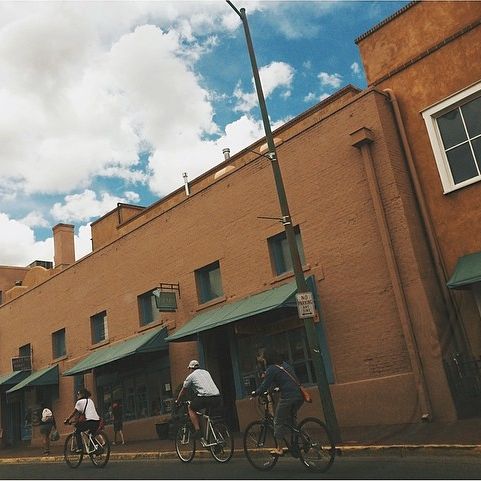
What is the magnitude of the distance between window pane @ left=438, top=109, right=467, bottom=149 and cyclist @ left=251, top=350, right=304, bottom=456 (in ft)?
22.3

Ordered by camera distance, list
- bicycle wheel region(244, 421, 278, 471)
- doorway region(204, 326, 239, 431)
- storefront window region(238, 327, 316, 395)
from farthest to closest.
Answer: doorway region(204, 326, 239, 431) < storefront window region(238, 327, 316, 395) < bicycle wheel region(244, 421, 278, 471)

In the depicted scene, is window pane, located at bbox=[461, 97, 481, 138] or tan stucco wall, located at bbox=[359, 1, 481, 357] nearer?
tan stucco wall, located at bbox=[359, 1, 481, 357]

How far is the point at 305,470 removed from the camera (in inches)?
303

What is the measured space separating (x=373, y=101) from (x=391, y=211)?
8.94 ft

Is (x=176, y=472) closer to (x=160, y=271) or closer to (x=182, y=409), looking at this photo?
(x=182, y=409)

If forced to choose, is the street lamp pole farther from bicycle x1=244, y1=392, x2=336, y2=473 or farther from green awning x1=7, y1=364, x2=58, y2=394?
green awning x1=7, y1=364, x2=58, y2=394

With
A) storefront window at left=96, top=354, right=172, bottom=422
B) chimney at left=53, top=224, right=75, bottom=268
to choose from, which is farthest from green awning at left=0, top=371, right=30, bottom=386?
storefront window at left=96, top=354, right=172, bottom=422

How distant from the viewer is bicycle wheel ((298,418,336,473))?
7434 millimetres

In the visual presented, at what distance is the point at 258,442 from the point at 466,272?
538cm

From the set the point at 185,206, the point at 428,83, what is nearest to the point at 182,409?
the point at 185,206

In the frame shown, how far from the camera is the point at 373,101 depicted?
12.5 meters

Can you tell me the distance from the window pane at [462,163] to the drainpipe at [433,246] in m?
0.79

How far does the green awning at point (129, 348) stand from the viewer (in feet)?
52.8

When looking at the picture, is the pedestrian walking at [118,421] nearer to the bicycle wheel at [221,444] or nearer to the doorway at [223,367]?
the doorway at [223,367]
